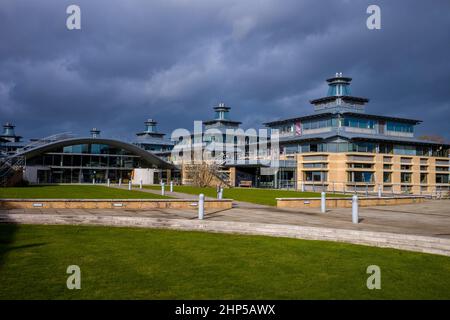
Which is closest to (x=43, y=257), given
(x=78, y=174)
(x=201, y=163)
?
(x=201, y=163)

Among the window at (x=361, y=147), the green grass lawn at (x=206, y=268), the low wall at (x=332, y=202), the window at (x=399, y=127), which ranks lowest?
the green grass lawn at (x=206, y=268)

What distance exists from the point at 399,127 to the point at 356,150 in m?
14.6

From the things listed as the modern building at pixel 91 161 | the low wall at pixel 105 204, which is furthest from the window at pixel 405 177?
the low wall at pixel 105 204

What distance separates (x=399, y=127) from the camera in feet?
229

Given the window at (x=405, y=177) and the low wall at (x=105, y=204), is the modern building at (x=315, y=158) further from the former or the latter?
the low wall at (x=105, y=204)

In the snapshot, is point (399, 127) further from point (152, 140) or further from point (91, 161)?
point (152, 140)

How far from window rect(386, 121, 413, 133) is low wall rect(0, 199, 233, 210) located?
176 ft

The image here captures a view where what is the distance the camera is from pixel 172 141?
11800 centimetres

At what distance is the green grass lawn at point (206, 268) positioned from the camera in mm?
7000

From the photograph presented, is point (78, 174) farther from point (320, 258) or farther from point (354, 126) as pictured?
point (320, 258)

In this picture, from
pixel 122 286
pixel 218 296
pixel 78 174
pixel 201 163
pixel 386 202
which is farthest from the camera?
pixel 78 174

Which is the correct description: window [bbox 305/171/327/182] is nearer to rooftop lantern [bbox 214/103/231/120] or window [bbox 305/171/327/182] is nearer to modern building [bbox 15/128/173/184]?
modern building [bbox 15/128/173/184]
